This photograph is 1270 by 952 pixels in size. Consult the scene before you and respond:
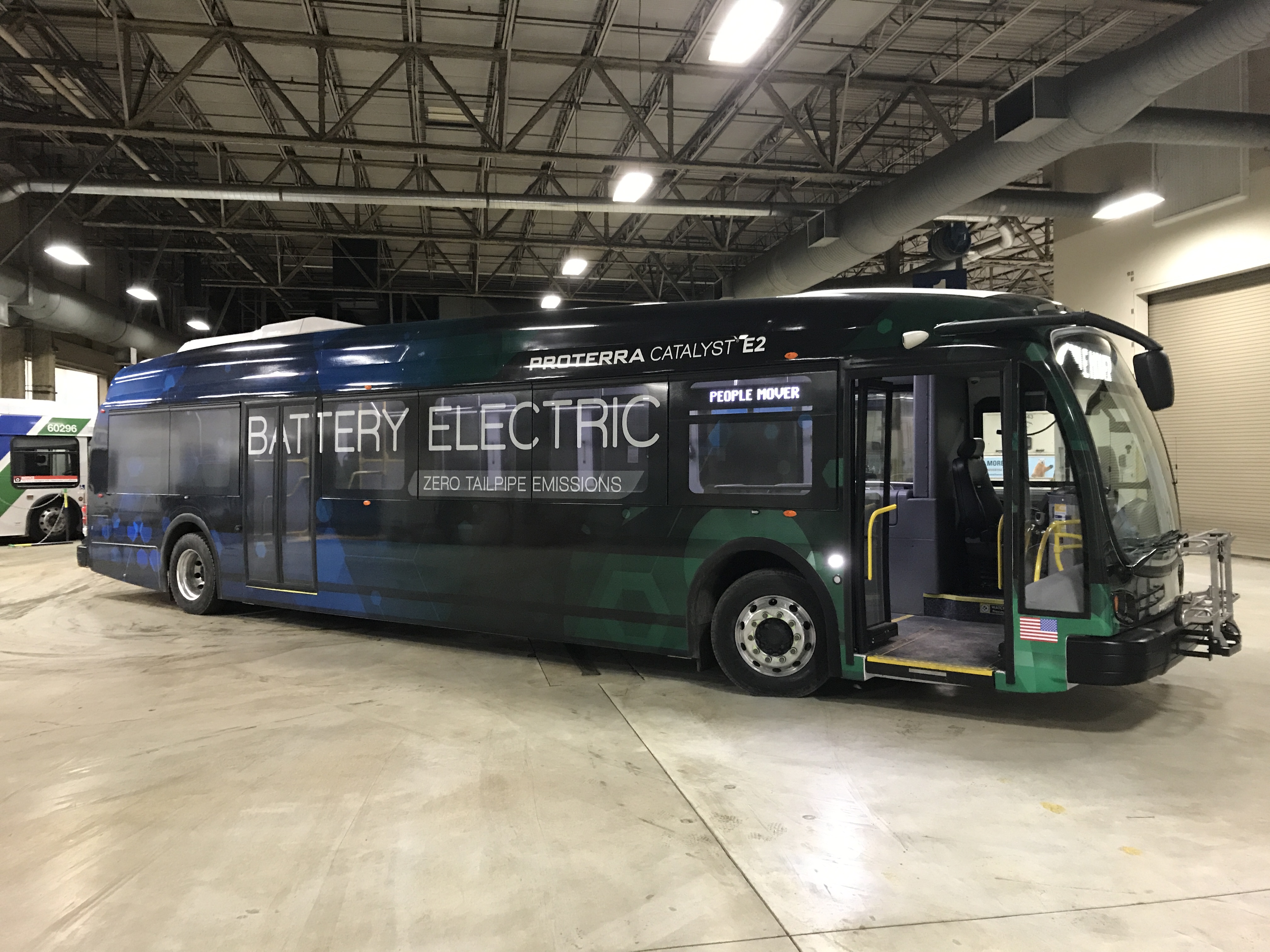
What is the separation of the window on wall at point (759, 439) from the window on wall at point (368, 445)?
2827 millimetres

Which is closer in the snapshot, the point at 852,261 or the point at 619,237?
the point at 852,261

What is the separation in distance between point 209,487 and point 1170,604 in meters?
9.10

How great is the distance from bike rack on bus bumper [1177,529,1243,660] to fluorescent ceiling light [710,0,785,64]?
5.26m

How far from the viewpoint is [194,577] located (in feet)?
31.7

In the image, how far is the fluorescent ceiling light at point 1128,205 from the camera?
1189 centimetres

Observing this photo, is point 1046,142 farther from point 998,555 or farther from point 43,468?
point 43,468

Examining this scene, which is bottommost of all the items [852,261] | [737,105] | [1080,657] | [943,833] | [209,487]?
[943,833]

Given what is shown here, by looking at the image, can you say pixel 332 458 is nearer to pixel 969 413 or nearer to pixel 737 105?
pixel 969 413

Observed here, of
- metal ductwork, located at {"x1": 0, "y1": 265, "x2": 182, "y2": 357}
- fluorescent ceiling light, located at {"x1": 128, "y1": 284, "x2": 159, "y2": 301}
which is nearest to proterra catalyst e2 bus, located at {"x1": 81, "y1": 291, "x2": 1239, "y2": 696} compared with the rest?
metal ductwork, located at {"x1": 0, "y1": 265, "x2": 182, "y2": 357}

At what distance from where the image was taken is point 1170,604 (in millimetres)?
5480

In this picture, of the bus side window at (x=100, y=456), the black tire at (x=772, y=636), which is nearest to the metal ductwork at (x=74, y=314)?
the bus side window at (x=100, y=456)

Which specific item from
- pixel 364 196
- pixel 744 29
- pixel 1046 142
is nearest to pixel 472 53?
pixel 364 196

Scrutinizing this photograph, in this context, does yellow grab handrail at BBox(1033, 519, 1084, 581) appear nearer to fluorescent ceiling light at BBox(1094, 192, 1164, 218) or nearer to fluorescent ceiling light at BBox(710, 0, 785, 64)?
fluorescent ceiling light at BBox(710, 0, 785, 64)

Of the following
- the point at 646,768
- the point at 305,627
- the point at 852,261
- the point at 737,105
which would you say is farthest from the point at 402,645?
the point at 852,261
